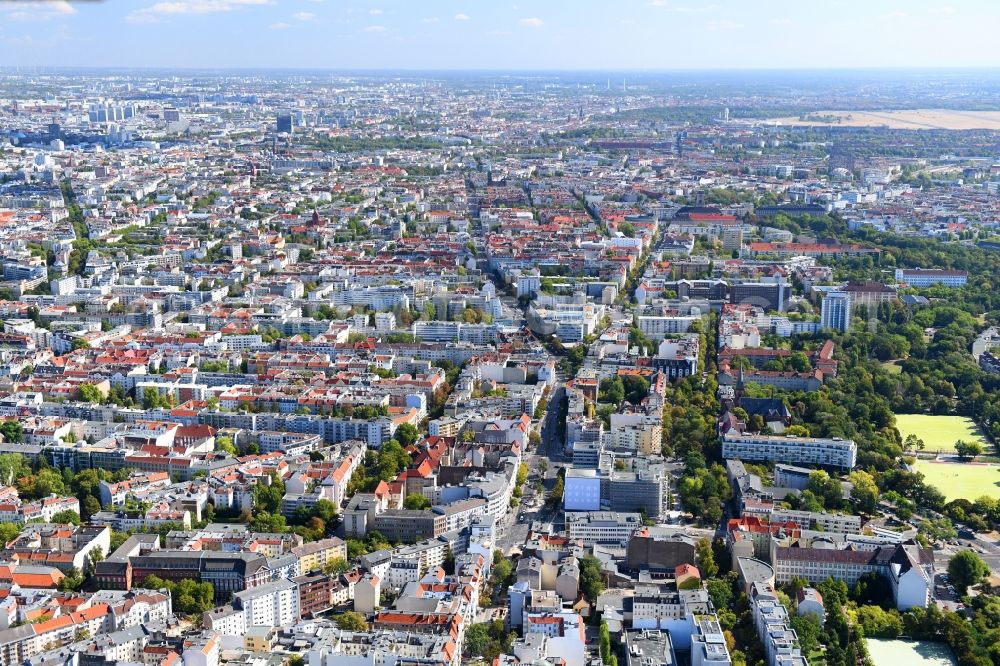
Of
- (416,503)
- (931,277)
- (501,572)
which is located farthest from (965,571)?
(931,277)

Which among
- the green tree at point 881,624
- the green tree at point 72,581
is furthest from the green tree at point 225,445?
the green tree at point 881,624

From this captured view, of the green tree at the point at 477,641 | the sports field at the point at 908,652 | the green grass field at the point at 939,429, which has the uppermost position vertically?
the green grass field at the point at 939,429

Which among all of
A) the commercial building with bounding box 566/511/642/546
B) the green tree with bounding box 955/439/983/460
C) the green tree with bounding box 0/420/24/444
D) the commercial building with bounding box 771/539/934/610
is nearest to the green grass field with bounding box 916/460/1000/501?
the green tree with bounding box 955/439/983/460

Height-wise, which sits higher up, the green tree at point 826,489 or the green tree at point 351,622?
the green tree at point 826,489

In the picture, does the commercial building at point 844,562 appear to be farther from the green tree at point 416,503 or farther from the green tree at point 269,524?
the green tree at point 269,524

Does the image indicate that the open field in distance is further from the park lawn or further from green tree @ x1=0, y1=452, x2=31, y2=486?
green tree @ x1=0, y1=452, x2=31, y2=486

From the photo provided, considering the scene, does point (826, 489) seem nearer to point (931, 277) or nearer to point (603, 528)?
point (603, 528)
